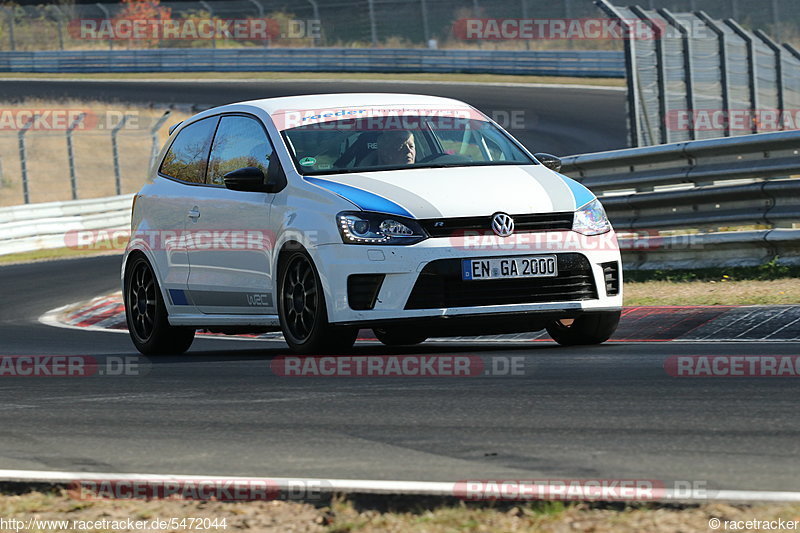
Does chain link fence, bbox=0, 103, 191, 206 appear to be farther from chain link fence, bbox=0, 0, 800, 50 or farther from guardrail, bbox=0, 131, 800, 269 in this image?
guardrail, bbox=0, 131, 800, 269

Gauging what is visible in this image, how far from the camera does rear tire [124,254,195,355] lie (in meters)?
10.2

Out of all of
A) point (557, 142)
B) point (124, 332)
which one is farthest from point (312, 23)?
point (124, 332)

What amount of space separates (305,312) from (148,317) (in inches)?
87.2

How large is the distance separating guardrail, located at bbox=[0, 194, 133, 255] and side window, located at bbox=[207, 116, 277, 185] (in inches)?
627

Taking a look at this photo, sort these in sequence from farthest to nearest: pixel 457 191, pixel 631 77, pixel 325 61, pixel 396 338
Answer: pixel 325 61 < pixel 631 77 < pixel 396 338 < pixel 457 191

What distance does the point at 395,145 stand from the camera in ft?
30.0

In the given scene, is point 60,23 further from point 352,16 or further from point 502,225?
point 502,225

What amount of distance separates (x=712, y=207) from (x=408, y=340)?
14.4ft

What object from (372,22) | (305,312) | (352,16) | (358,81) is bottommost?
(305,312)

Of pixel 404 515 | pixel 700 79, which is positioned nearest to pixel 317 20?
pixel 700 79

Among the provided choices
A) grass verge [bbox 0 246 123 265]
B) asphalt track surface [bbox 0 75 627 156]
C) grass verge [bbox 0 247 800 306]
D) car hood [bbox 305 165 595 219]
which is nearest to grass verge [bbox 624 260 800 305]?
grass verge [bbox 0 247 800 306]

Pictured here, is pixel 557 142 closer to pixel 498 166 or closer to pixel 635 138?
pixel 635 138

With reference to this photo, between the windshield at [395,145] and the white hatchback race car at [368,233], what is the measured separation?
12 millimetres

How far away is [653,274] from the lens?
43.9ft
